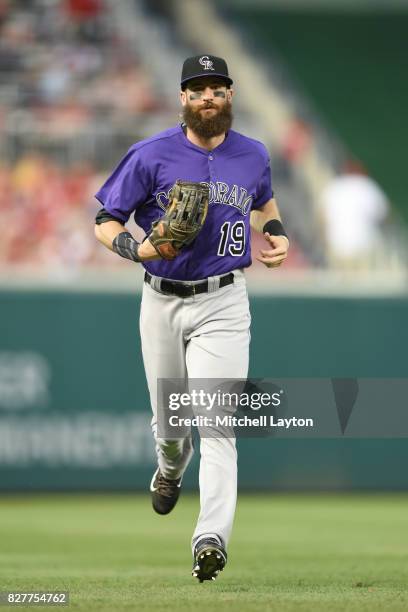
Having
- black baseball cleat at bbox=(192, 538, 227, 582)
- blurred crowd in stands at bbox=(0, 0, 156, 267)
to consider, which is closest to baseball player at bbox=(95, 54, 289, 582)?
black baseball cleat at bbox=(192, 538, 227, 582)

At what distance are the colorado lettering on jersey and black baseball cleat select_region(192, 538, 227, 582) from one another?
141 cm

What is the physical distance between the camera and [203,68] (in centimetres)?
537

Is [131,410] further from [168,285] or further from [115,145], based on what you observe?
[168,285]

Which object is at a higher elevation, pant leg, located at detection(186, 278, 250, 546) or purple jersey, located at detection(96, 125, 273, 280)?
purple jersey, located at detection(96, 125, 273, 280)

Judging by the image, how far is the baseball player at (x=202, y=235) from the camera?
5.38 metres

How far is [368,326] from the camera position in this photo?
10.7 meters

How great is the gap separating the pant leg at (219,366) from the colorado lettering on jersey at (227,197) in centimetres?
34

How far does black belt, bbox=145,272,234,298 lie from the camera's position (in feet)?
18.1

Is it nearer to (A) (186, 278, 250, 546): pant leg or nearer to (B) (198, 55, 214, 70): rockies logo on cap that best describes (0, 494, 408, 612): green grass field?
(A) (186, 278, 250, 546): pant leg

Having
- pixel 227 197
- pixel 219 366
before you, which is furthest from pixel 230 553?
pixel 227 197

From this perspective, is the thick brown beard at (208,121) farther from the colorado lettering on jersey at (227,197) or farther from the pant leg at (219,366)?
the pant leg at (219,366)

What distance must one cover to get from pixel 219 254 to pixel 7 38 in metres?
9.31

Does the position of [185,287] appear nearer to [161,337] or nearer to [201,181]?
[161,337]

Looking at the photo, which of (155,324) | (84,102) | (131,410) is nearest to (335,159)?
(84,102)
